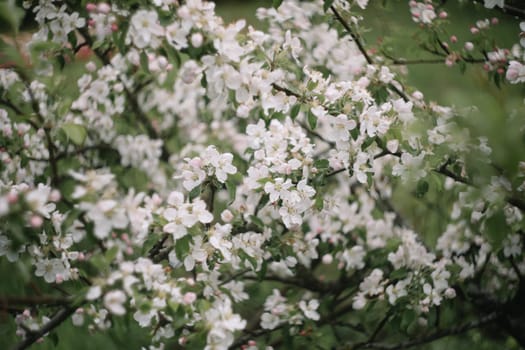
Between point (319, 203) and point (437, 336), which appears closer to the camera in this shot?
point (319, 203)

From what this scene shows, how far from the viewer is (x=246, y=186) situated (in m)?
2.46

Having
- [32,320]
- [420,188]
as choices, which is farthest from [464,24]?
[32,320]

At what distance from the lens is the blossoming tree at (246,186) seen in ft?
5.34

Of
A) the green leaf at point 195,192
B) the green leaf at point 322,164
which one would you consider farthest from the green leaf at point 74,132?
the green leaf at point 322,164

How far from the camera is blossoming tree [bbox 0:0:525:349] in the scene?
1.63m

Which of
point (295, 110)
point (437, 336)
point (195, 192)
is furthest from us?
point (437, 336)

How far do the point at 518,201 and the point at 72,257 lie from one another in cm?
166

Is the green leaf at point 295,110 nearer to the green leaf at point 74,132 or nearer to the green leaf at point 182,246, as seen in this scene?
the green leaf at point 182,246

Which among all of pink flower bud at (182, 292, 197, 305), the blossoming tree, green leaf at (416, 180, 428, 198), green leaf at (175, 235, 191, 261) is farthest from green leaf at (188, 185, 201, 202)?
green leaf at (416, 180, 428, 198)

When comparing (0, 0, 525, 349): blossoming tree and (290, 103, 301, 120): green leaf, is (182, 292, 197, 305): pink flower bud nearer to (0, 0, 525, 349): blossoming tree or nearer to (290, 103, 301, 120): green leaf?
(0, 0, 525, 349): blossoming tree

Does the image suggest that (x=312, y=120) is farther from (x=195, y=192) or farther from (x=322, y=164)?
(x=195, y=192)

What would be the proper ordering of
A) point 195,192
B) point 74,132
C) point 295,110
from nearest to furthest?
point 74,132, point 195,192, point 295,110

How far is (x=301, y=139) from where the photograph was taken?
83.5 inches

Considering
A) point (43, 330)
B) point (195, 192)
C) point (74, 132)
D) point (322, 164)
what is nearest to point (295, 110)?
point (322, 164)
